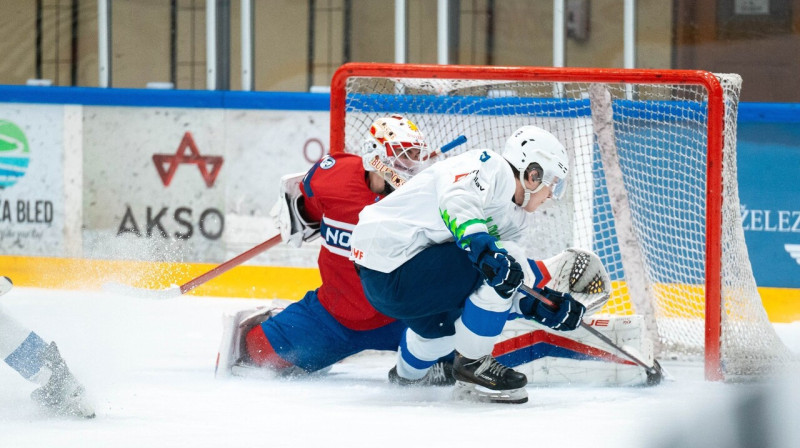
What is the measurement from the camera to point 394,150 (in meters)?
3.06

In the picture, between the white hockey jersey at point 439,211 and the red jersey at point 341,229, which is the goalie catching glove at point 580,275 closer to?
the white hockey jersey at point 439,211

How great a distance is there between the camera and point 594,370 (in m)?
3.06

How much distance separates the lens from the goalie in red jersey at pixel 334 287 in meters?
3.07

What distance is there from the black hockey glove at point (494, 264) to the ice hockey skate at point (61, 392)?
94 cm

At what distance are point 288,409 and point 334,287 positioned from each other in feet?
1.83

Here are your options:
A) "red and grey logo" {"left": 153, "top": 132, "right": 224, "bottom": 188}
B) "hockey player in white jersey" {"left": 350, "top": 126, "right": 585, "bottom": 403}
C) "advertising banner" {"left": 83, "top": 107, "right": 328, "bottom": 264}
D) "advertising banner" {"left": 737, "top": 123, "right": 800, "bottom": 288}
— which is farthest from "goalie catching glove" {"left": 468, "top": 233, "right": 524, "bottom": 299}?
"red and grey logo" {"left": 153, "top": 132, "right": 224, "bottom": 188}

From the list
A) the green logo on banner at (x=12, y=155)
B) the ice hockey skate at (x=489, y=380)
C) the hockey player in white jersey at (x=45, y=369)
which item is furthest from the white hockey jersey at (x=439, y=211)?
the green logo on banner at (x=12, y=155)

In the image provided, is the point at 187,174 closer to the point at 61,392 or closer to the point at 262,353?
the point at 262,353

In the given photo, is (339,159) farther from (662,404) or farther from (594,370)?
(662,404)

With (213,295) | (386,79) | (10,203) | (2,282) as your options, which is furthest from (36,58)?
(2,282)

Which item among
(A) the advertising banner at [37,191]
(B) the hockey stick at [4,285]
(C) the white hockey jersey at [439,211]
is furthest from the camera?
(A) the advertising banner at [37,191]

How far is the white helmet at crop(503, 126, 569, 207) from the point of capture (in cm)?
271

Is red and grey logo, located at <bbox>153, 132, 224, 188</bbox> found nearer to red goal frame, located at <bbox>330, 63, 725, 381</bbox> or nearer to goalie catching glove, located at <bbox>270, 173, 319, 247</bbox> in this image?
red goal frame, located at <bbox>330, 63, 725, 381</bbox>

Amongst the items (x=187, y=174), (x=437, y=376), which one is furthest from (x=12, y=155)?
(x=437, y=376)
